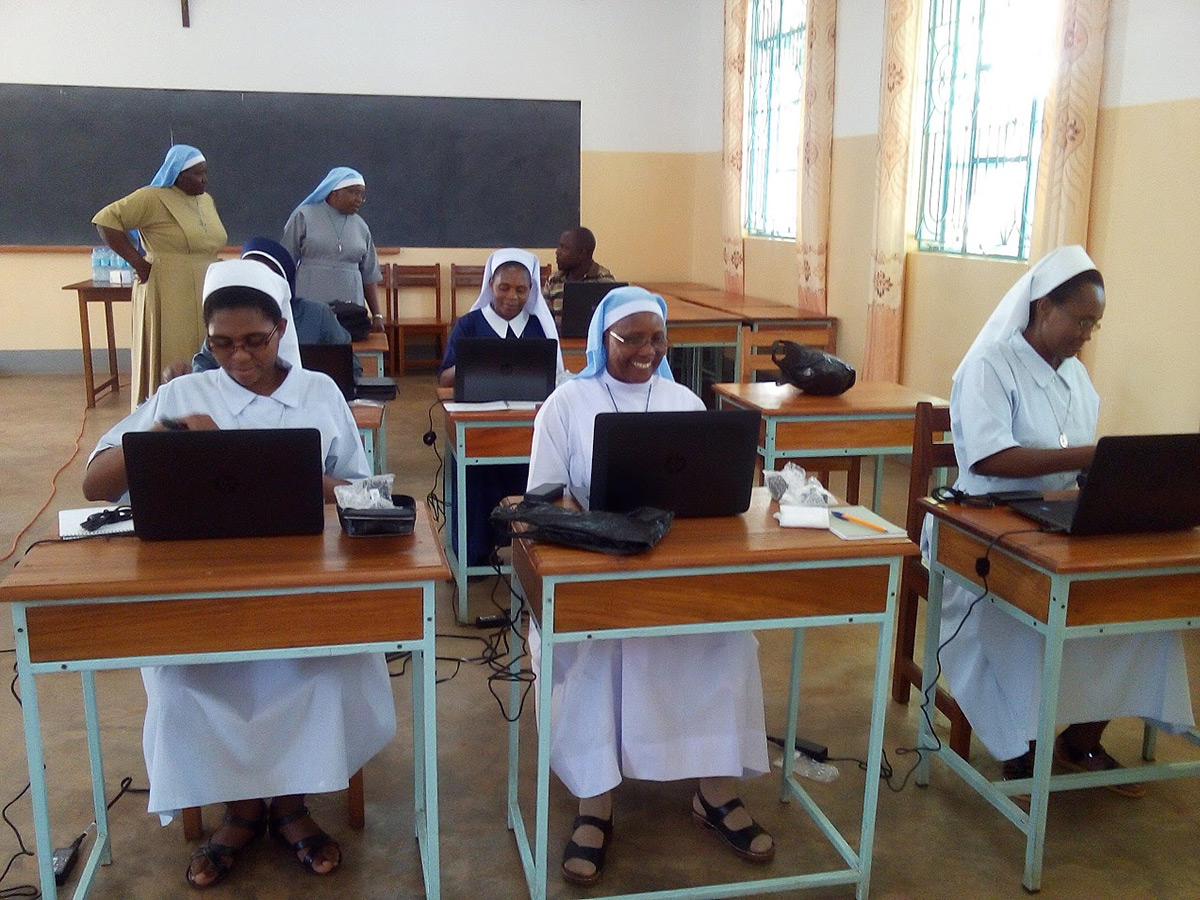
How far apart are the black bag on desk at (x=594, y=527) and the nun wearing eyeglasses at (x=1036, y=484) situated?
821 millimetres

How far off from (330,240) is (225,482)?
12.5ft

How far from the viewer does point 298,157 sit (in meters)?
8.34

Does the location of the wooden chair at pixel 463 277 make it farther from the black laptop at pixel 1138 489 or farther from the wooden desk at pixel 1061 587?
the black laptop at pixel 1138 489

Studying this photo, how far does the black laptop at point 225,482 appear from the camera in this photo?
181 cm

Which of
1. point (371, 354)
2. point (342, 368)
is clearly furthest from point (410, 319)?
point (342, 368)

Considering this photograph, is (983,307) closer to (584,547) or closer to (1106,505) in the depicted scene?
(1106,505)

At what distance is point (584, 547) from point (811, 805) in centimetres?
92

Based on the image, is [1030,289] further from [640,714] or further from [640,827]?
[640,827]

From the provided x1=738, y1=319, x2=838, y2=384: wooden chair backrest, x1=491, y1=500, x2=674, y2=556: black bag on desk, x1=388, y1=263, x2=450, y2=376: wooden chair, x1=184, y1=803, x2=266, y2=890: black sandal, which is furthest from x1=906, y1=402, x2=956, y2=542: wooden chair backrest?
x1=388, y1=263, x2=450, y2=376: wooden chair

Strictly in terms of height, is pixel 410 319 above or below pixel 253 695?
above

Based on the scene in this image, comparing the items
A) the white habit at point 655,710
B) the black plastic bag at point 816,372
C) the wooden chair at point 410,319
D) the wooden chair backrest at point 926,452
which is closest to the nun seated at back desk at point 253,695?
the white habit at point 655,710

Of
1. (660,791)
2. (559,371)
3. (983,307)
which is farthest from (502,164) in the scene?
(660,791)

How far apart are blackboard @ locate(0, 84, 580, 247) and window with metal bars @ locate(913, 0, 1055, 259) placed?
3.99m

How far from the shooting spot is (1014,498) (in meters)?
2.35
